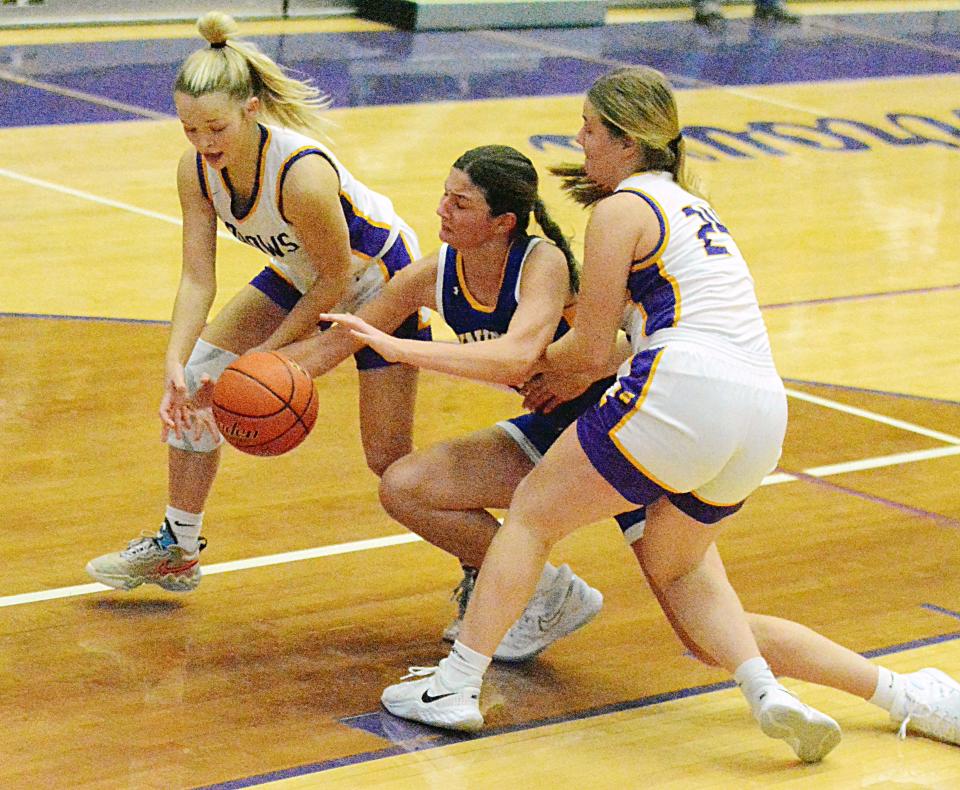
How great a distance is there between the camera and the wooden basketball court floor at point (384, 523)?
3.70m

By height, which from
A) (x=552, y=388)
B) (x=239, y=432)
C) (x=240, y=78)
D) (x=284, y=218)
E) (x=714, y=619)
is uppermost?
(x=240, y=78)

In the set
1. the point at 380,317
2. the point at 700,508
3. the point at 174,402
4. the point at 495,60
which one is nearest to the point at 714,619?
the point at 700,508

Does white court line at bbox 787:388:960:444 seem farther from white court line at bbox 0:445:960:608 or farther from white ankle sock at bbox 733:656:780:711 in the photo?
white ankle sock at bbox 733:656:780:711

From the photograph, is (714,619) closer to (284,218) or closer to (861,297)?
(284,218)

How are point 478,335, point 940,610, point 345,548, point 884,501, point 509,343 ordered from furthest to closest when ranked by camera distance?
1. point 884,501
2. point 345,548
3. point 940,610
4. point 478,335
5. point 509,343

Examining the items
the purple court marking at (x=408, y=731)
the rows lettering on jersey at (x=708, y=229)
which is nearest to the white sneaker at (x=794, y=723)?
the purple court marking at (x=408, y=731)

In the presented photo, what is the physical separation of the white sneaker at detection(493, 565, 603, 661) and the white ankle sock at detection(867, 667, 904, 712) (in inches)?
31.0

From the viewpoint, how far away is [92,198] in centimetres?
880

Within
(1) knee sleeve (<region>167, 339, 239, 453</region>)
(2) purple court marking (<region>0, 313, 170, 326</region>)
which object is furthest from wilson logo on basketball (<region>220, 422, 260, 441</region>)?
(2) purple court marking (<region>0, 313, 170, 326</region>)

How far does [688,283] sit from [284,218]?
1.12 metres

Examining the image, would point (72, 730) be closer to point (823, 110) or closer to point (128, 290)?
point (128, 290)

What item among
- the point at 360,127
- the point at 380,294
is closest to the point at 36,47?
the point at 360,127

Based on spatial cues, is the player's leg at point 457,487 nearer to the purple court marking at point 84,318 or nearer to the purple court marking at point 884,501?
the purple court marking at point 884,501

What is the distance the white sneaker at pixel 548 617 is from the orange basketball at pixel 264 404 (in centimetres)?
76
